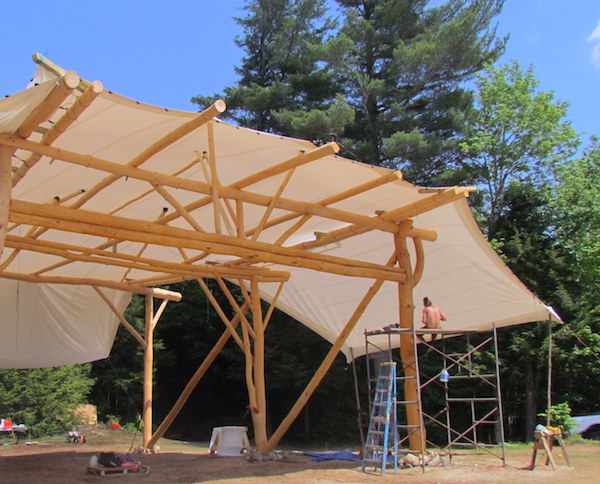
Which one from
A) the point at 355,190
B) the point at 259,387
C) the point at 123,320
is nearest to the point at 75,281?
the point at 123,320

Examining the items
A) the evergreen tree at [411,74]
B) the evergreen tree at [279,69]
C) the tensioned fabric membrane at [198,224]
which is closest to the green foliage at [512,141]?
the evergreen tree at [411,74]

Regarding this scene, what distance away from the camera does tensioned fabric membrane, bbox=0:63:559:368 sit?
24.1 feet

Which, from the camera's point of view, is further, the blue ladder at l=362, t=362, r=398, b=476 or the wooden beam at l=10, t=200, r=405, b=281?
the blue ladder at l=362, t=362, r=398, b=476

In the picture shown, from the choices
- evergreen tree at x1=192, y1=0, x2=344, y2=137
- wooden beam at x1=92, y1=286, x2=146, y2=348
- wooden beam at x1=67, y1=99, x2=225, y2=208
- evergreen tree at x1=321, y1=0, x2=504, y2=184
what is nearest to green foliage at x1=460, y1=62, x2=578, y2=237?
evergreen tree at x1=321, y1=0, x2=504, y2=184

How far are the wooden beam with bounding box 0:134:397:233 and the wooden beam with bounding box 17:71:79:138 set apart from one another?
270 mm

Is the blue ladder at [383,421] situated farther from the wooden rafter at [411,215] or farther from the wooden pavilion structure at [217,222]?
the wooden rafter at [411,215]

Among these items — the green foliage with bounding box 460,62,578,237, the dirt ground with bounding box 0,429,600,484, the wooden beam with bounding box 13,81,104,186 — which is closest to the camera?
the wooden beam with bounding box 13,81,104,186

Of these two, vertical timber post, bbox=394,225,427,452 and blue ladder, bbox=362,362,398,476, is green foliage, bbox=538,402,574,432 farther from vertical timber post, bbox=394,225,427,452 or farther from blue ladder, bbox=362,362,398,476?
blue ladder, bbox=362,362,398,476

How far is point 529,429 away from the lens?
18.6m

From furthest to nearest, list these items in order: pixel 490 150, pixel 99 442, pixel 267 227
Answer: pixel 490 150, pixel 99 442, pixel 267 227

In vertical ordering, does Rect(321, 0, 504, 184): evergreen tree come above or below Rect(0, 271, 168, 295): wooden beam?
above

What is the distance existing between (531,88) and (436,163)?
451 cm

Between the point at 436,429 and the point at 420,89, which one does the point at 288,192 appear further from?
the point at 420,89

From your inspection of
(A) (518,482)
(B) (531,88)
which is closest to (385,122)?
(B) (531,88)
